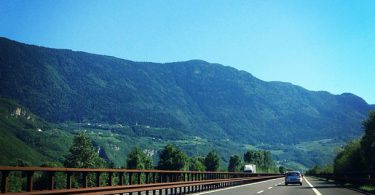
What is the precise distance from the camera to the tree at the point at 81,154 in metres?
130

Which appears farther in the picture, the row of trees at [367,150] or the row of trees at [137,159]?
the row of trees at [137,159]

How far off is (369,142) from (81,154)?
92.7 m

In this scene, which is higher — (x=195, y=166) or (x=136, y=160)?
(x=136, y=160)

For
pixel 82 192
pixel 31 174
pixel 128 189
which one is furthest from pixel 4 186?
pixel 128 189

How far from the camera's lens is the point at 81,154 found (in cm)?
13138

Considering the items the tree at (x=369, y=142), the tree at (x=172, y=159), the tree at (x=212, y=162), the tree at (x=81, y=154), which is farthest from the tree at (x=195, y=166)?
the tree at (x=369, y=142)

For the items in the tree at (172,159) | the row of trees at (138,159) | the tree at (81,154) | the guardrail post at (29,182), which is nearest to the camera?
the guardrail post at (29,182)

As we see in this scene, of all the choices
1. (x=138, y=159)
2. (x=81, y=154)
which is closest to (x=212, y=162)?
(x=138, y=159)

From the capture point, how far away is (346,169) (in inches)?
2744

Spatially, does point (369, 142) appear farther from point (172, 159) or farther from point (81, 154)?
point (172, 159)

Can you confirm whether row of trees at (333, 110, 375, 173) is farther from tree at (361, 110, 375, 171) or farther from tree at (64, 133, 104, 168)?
tree at (64, 133, 104, 168)

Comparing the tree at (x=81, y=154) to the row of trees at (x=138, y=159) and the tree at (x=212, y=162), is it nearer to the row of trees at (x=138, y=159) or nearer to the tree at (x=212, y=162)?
the row of trees at (x=138, y=159)

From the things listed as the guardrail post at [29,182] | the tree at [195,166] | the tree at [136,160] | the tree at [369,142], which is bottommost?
the tree at [195,166]

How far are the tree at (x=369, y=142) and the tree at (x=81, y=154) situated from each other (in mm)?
88758
